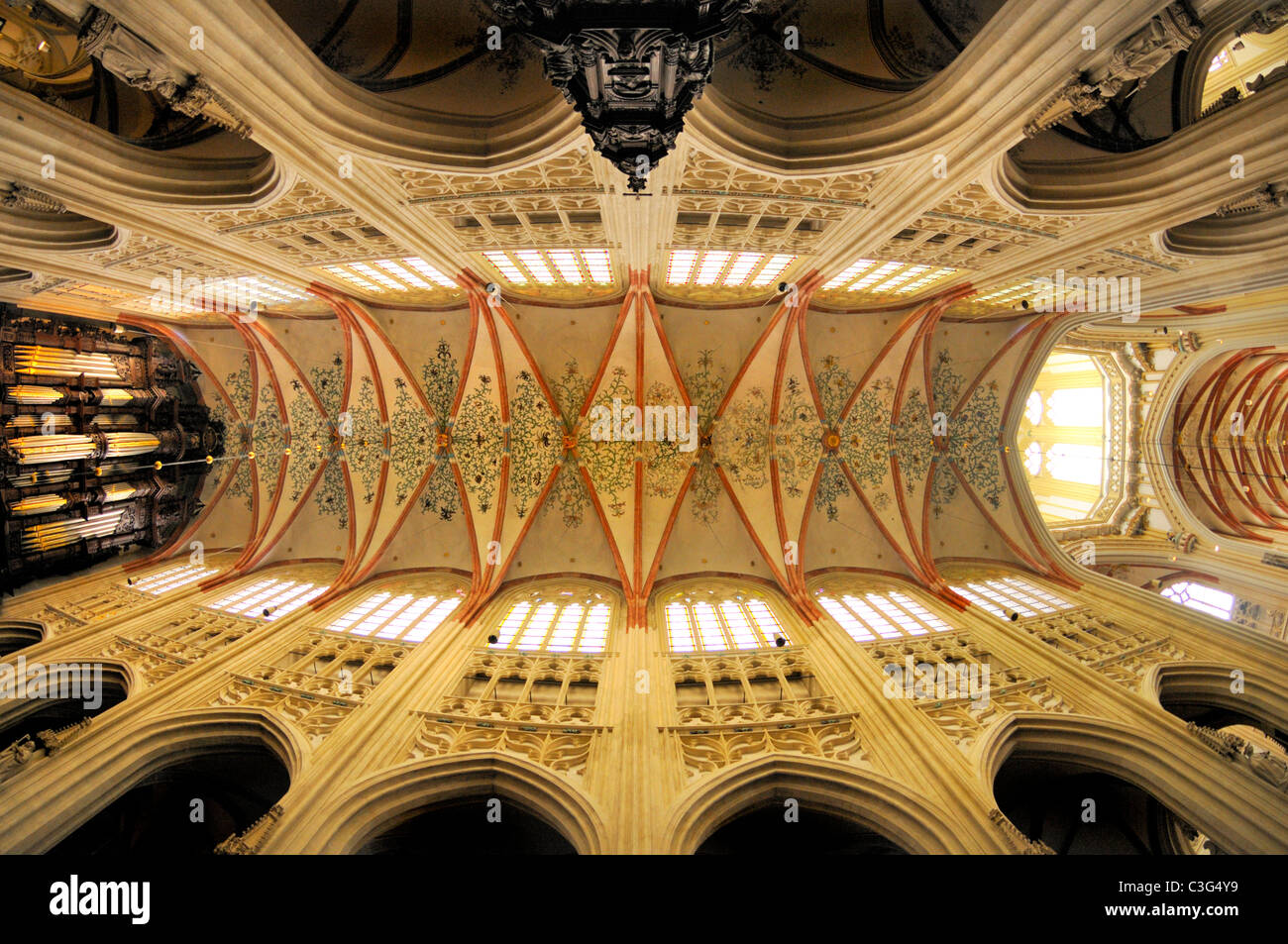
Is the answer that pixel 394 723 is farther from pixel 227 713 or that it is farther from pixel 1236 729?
pixel 1236 729

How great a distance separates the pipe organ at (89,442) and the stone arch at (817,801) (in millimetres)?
15782

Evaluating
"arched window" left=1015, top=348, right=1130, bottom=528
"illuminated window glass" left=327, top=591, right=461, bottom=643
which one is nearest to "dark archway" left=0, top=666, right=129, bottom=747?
"illuminated window glass" left=327, top=591, right=461, bottom=643

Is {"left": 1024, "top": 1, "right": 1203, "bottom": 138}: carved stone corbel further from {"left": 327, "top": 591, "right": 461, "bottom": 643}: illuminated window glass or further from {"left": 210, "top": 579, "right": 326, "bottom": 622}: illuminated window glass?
{"left": 210, "top": 579, "right": 326, "bottom": 622}: illuminated window glass

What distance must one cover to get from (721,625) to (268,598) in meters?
12.0

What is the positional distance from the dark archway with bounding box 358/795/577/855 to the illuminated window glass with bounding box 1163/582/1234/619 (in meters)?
16.2

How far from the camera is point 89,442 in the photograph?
46.6ft

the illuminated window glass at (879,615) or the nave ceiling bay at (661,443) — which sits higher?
the nave ceiling bay at (661,443)

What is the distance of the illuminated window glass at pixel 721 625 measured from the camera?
11.7 meters

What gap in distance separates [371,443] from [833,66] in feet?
49.3

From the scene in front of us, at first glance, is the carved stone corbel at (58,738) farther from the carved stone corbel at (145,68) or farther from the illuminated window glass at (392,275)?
the illuminated window glass at (392,275)

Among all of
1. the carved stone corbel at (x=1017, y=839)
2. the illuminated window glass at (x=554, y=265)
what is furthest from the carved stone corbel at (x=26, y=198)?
the carved stone corbel at (x=1017, y=839)

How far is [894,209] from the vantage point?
7.88 metres

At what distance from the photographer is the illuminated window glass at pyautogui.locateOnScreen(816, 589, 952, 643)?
11.8 metres
